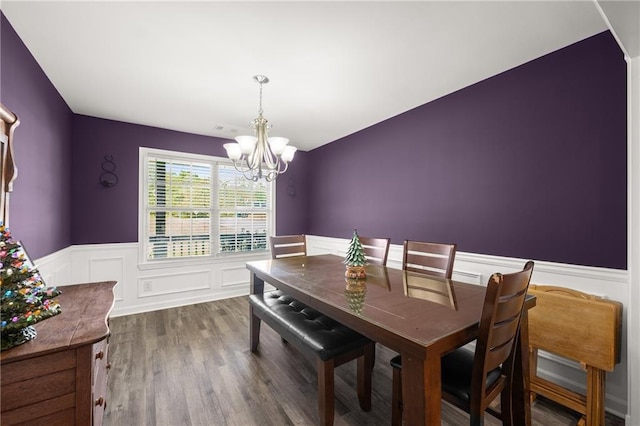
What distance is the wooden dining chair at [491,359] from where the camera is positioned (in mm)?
1087

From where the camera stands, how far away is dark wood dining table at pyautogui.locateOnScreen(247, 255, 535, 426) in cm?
103

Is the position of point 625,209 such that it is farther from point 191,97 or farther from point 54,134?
point 54,134

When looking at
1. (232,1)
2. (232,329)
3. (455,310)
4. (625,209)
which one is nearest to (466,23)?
(232,1)

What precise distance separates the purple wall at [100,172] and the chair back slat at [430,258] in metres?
3.45

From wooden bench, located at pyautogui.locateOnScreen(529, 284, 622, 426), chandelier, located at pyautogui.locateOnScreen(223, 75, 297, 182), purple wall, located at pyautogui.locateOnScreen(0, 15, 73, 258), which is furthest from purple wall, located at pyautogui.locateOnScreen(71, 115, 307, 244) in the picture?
wooden bench, located at pyautogui.locateOnScreen(529, 284, 622, 426)

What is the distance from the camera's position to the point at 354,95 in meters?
2.78

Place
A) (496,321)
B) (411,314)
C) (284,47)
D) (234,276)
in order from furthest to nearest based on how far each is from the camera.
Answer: (234,276) → (284,47) → (411,314) → (496,321)

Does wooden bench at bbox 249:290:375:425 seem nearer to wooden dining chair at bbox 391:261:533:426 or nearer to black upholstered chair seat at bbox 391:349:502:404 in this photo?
black upholstered chair seat at bbox 391:349:502:404

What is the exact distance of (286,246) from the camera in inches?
121

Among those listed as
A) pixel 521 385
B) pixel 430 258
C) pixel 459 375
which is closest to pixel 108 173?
pixel 430 258

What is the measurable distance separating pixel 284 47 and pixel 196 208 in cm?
288

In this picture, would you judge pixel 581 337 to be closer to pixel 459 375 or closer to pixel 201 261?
pixel 459 375

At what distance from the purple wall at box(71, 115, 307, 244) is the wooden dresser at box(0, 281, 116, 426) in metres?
2.62

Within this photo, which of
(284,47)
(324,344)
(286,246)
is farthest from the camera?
(286,246)
